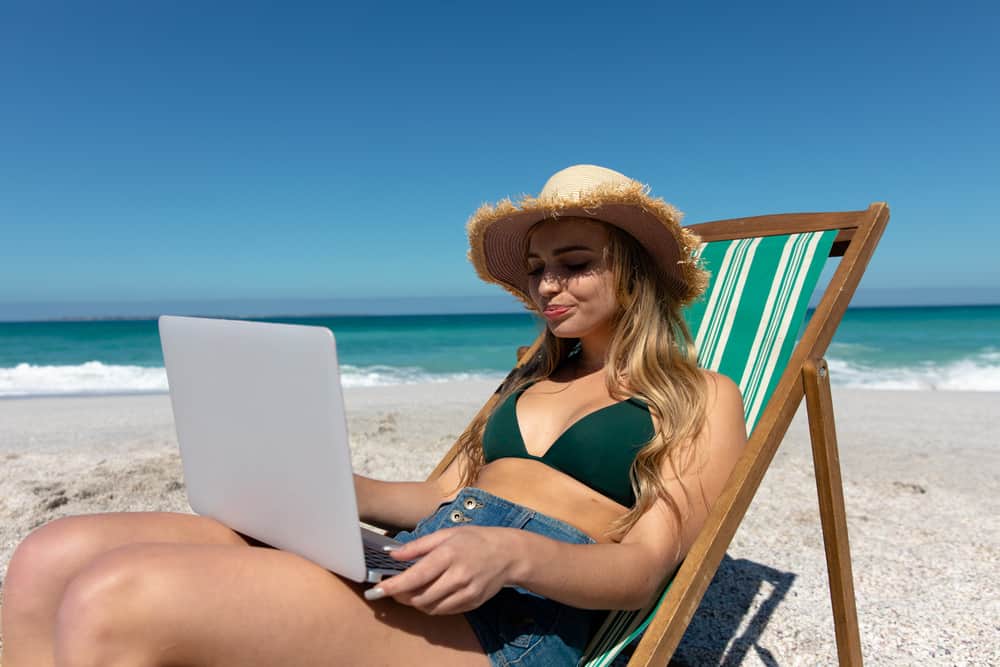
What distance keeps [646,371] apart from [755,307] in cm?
106

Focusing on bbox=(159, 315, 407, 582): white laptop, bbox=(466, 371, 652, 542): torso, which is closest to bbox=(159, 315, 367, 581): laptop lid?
bbox=(159, 315, 407, 582): white laptop

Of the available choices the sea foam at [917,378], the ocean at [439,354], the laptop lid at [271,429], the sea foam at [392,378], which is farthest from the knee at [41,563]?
the sea foam at [917,378]

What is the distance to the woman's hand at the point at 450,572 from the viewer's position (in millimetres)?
1094

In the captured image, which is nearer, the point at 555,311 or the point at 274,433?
the point at 274,433

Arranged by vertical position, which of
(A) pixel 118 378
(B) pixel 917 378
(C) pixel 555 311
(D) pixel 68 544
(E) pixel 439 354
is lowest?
(A) pixel 118 378

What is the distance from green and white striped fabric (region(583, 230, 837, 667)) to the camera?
2.57 metres

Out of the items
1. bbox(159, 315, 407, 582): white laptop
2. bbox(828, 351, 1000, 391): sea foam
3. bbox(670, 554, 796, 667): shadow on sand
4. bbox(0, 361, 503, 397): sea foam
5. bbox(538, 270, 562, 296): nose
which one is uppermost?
bbox(538, 270, 562, 296): nose

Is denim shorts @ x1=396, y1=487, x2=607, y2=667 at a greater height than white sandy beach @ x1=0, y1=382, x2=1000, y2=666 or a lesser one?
greater

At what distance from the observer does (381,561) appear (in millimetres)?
1175

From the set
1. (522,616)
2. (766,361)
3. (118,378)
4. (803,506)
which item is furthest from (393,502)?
(118,378)

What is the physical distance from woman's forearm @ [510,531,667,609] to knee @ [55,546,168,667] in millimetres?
579

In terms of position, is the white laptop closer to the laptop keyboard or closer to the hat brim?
the laptop keyboard

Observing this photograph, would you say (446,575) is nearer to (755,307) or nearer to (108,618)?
(108,618)

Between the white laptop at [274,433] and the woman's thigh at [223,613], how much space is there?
0.08m
